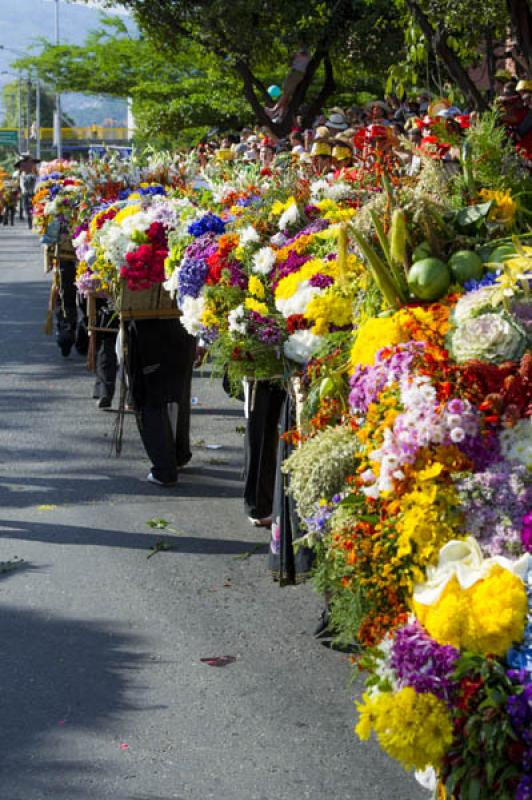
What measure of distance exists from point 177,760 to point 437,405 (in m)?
1.64

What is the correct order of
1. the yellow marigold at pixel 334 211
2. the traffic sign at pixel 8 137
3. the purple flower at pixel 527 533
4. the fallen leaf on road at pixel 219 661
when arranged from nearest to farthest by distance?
the purple flower at pixel 527 533
the fallen leaf on road at pixel 219 661
the yellow marigold at pixel 334 211
the traffic sign at pixel 8 137

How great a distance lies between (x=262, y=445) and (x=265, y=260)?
1305 millimetres

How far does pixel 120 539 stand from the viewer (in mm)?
7230

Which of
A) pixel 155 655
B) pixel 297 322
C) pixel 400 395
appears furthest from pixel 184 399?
pixel 400 395

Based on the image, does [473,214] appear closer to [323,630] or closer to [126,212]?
[323,630]

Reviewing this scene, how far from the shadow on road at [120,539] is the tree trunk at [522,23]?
718cm

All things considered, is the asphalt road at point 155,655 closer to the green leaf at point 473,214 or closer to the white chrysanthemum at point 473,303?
the white chrysanthemum at point 473,303

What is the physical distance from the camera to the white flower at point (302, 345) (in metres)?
5.64

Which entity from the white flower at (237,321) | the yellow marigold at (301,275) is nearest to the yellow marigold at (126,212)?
the white flower at (237,321)

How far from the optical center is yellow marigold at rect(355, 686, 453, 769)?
131 inches

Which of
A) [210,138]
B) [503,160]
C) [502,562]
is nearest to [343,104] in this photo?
[210,138]

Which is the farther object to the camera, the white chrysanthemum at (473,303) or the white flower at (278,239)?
the white flower at (278,239)

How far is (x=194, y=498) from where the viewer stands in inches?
322

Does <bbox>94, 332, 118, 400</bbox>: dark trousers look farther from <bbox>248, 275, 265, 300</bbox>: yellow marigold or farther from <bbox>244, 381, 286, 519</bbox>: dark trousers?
<bbox>248, 275, 265, 300</bbox>: yellow marigold
